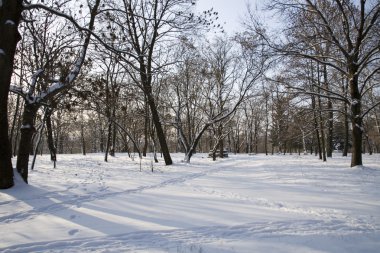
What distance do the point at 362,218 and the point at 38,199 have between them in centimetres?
785

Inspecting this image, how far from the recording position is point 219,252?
4242mm

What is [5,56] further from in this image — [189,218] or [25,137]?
[189,218]

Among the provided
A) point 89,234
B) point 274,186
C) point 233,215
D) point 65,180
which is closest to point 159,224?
point 89,234

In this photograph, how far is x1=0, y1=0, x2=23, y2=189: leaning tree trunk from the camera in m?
7.47

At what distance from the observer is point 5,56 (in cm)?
748

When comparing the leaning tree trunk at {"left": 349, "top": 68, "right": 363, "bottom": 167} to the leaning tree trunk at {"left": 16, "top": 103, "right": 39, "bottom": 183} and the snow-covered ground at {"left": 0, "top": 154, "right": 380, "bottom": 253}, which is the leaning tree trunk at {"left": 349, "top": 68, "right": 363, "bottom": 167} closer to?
the snow-covered ground at {"left": 0, "top": 154, "right": 380, "bottom": 253}

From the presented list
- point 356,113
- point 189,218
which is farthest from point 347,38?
point 189,218

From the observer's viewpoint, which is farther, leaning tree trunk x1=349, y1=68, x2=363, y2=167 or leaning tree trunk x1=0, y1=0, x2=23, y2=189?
leaning tree trunk x1=349, y1=68, x2=363, y2=167

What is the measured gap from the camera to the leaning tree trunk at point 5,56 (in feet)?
24.5

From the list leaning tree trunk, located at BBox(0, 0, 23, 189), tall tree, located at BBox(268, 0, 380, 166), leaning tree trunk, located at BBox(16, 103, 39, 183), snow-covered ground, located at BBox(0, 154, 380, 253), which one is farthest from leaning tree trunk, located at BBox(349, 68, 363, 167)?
leaning tree trunk, located at BBox(0, 0, 23, 189)

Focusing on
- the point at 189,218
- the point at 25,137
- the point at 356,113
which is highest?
the point at 356,113

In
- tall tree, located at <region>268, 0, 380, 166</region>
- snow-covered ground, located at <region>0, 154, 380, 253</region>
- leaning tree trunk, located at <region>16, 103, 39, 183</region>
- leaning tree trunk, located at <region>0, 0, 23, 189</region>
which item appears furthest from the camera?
tall tree, located at <region>268, 0, 380, 166</region>

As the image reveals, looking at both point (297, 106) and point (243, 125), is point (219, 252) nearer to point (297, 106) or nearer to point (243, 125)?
point (297, 106)

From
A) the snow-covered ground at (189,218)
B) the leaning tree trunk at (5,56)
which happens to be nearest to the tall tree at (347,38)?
the snow-covered ground at (189,218)
